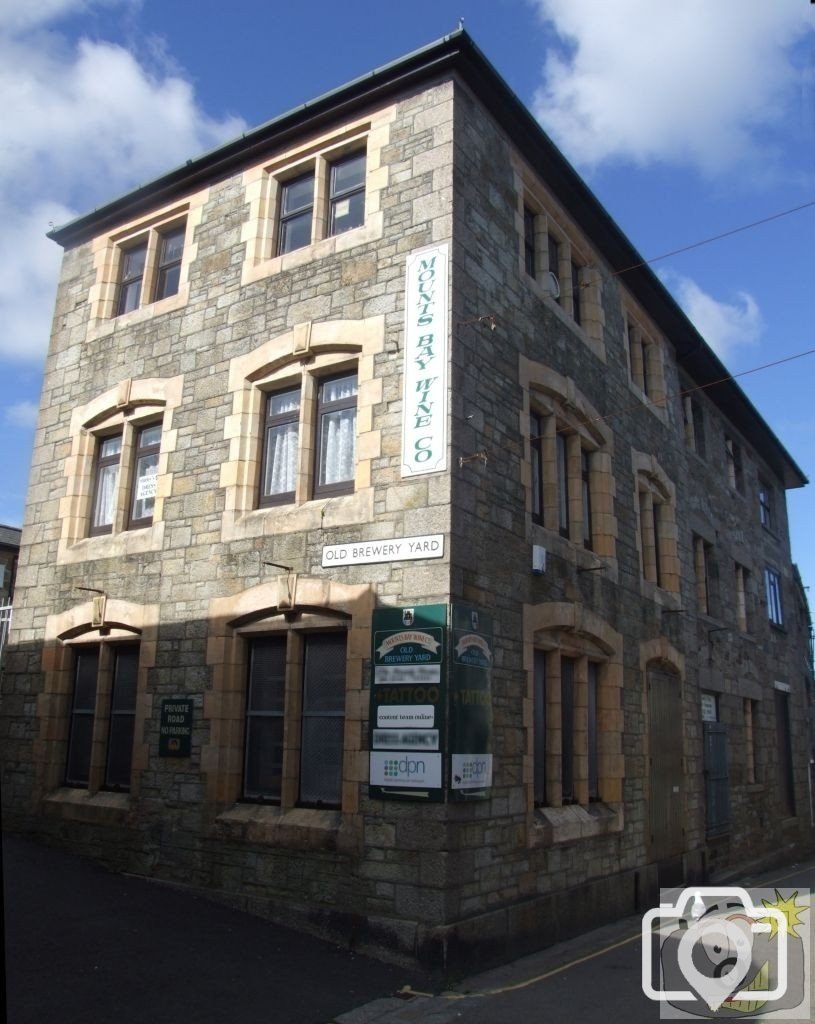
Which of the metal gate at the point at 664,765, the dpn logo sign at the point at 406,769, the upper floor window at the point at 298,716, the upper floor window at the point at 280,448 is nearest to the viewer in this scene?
the dpn logo sign at the point at 406,769

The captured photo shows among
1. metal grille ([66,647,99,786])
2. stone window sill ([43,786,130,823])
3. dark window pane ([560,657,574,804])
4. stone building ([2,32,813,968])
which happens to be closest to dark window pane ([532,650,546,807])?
stone building ([2,32,813,968])

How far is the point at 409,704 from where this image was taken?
8.41 metres

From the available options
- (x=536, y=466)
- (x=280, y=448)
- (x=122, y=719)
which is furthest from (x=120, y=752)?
(x=536, y=466)

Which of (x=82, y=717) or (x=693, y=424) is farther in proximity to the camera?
(x=693, y=424)

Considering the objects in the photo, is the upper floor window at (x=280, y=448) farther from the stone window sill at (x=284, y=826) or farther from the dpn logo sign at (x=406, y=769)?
the stone window sill at (x=284, y=826)

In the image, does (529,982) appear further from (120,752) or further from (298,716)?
(120,752)

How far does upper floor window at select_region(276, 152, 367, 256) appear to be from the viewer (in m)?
11.0

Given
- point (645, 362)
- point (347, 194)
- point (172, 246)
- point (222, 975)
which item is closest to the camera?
point (222, 975)

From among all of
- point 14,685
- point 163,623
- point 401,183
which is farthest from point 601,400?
point 14,685

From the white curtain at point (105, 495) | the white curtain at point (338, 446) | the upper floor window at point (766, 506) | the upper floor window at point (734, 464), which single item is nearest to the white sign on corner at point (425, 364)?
the white curtain at point (338, 446)

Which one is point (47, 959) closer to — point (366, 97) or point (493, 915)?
point (493, 915)

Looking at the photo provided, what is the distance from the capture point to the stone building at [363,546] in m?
8.69

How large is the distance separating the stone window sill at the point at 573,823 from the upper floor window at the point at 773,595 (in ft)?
37.5

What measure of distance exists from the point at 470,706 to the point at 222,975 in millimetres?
3107
